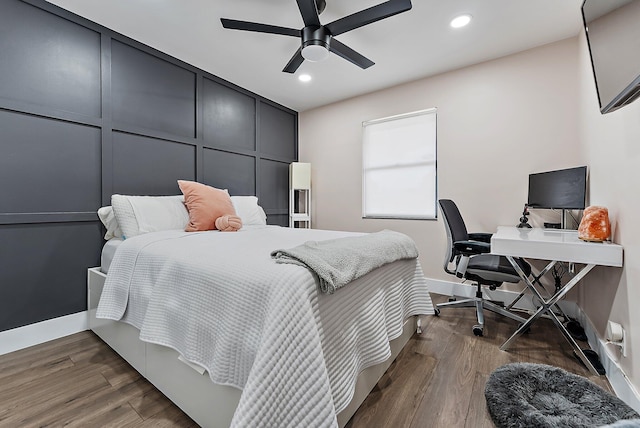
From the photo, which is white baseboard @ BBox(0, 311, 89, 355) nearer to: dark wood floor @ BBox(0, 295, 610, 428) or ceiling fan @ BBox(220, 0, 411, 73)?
dark wood floor @ BBox(0, 295, 610, 428)

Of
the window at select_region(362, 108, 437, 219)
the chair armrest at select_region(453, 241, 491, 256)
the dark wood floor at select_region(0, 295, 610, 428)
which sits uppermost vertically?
the window at select_region(362, 108, 437, 219)

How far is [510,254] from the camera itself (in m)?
1.68

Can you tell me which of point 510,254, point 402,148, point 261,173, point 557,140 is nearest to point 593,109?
point 557,140

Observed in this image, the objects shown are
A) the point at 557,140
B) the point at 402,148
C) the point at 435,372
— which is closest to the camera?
the point at 435,372

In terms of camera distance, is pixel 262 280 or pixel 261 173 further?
pixel 261 173

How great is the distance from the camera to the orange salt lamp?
159cm

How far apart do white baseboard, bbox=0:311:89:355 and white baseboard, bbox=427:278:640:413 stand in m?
3.34

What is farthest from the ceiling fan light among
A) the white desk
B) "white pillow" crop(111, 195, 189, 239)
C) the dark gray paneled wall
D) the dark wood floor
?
the dark wood floor

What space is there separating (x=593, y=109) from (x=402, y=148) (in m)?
1.72

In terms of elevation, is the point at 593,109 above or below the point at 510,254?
above

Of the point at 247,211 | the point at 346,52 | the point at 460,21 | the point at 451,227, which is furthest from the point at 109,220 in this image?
the point at 460,21

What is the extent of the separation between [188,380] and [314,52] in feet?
7.29

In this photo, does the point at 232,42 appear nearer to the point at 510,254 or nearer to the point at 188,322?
the point at 188,322

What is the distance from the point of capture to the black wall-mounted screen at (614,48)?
111cm
